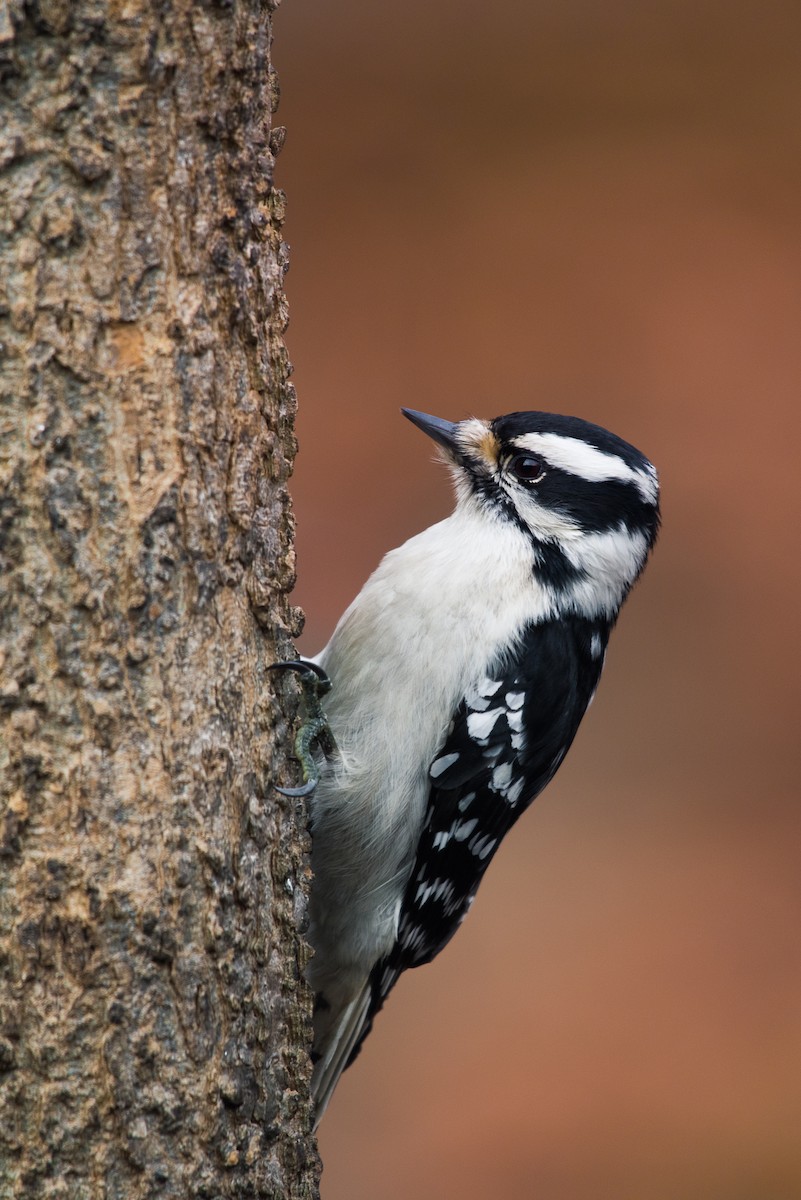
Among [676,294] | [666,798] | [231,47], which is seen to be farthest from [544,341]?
[231,47]

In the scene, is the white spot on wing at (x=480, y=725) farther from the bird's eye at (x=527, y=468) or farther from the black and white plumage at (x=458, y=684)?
the bird's eye at (x=527, y=468)

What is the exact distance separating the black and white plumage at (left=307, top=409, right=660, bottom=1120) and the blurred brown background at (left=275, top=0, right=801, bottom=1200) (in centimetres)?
284

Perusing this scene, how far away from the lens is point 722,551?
19.2 ft

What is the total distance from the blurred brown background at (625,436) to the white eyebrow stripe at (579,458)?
3.05 meters

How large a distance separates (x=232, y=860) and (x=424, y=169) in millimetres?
4237

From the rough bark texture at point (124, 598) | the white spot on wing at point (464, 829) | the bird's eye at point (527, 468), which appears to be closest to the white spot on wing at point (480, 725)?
the white spot on wing at point (464, 829)

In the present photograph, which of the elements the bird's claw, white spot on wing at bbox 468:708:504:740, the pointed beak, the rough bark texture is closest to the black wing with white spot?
white spot on wing at bbox 468:708:504:740

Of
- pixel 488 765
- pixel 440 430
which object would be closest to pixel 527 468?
pixel 440 430

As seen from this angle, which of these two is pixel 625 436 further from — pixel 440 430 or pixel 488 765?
pixel 488 765

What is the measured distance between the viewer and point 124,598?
71.7 inches

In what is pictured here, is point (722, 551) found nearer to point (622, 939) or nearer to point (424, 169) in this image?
point (622, 939)

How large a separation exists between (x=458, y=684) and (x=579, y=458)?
0.56 metres

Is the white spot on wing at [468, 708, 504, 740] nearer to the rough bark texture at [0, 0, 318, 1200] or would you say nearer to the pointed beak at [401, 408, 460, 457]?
the pointed beak at [401, 408, 460, 457]

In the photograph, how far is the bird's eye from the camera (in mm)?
2752
